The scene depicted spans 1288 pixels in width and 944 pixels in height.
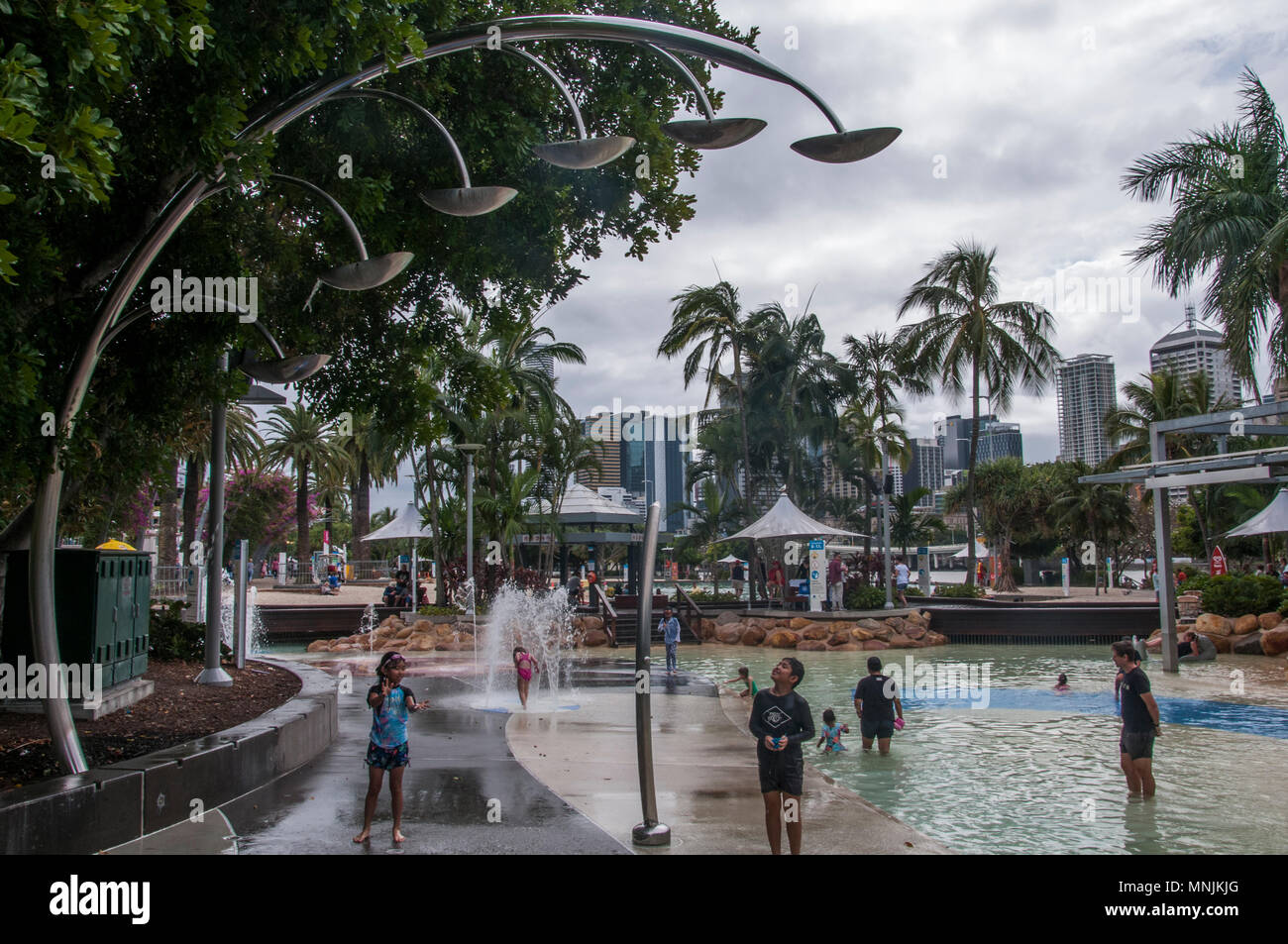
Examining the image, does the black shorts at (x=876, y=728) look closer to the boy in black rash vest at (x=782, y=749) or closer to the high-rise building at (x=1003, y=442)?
the boy in black rash vest at (x=782, y=749)

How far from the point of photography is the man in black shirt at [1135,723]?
916 centimetres

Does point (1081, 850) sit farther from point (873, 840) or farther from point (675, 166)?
point (675, 166)

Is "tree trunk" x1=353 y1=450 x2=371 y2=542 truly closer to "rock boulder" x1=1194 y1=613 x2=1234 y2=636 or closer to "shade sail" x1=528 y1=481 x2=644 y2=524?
"shade sail" x1=528 y1=481 x2=644 y2=524

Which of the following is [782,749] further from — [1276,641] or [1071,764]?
[1276,641]

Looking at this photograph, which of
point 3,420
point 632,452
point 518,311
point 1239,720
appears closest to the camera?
point 3,420

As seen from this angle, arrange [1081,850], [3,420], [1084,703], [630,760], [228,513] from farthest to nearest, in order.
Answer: [228,513] < [1084,703] < [630,760] < [1081,850] < [3,420]

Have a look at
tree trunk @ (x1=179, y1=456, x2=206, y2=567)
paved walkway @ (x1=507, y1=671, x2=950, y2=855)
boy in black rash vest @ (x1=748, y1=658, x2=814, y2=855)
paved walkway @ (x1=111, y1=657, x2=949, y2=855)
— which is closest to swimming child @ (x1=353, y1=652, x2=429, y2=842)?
paved walkway @ (x1=111, y1=657, x2=949, y2=855)

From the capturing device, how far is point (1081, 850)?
7.72 m

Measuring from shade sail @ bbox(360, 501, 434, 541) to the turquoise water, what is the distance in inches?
671

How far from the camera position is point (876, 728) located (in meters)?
11.8

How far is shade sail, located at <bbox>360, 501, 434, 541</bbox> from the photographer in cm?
3412

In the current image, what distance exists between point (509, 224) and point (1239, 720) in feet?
41.4

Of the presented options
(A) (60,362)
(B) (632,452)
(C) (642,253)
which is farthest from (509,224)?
(B) (632,452)

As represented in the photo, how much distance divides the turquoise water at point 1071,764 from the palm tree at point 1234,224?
683 cm
